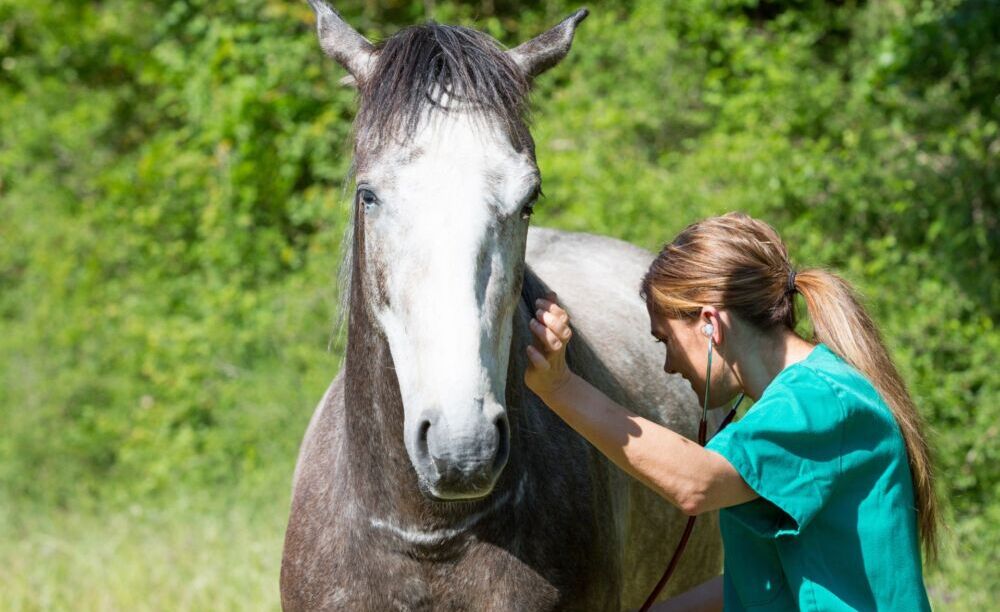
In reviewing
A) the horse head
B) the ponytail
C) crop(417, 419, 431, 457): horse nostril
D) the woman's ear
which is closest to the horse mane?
the horse head

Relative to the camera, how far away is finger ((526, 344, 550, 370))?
7.83ft

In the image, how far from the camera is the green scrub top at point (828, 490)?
2.31m

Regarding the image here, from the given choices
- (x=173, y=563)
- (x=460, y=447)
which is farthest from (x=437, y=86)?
(x=173, y=563)

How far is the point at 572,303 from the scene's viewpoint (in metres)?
4.12

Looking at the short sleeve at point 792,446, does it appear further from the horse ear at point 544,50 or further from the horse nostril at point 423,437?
the horse ear at point 544,50

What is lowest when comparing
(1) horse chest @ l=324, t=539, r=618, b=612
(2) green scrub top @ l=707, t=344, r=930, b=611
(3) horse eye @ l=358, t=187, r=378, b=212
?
(1) horse chest @ l=324, t=539, r=618, b=612

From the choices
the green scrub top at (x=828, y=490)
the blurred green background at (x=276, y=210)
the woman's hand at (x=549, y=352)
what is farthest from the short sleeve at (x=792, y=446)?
the blurred green background at (x=276, y=210)

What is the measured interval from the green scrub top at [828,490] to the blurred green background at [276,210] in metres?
3.08

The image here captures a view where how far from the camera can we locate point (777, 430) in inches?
90.2

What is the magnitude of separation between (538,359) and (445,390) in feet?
0.99

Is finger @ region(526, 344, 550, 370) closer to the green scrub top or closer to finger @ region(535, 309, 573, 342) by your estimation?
finger @ region(535, 309, 573, 342)

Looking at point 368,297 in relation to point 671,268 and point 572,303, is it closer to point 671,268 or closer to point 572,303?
point 671,268

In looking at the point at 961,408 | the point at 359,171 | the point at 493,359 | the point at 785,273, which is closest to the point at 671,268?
the point at 785,273

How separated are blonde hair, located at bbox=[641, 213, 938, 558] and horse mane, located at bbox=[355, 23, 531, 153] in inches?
18.8
